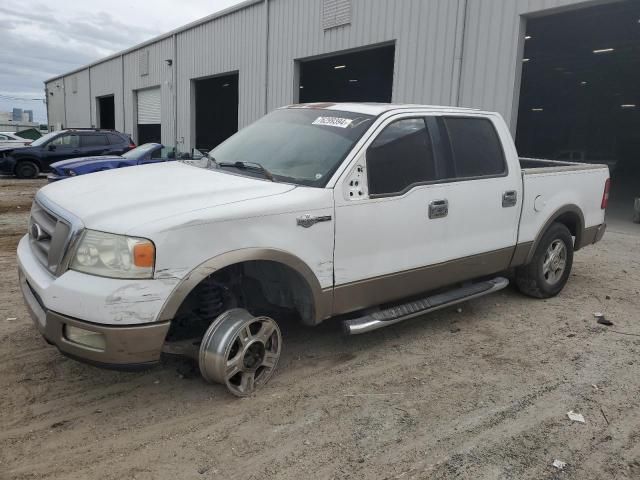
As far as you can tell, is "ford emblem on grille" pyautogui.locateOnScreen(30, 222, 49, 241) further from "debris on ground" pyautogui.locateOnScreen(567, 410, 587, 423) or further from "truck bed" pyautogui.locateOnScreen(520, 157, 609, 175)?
"truck bed" pyautogui.locateOnScreen(520, 157, 609, 175)

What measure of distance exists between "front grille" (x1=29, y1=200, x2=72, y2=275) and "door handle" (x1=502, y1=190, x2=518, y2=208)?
356 cm

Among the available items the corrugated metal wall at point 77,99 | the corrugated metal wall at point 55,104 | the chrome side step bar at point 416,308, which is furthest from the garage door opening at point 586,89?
the corrugated metal wall at point 55,104

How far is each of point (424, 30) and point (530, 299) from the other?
739cm

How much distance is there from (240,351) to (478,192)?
246 centimetres

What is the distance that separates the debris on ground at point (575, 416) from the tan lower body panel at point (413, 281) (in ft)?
4.50

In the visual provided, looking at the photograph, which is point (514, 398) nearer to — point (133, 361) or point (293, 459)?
point (293, 459)

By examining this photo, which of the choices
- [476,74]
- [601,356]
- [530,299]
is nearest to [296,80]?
[476,74]

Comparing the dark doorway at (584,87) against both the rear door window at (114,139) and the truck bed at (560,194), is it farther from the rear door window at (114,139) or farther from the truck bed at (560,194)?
the rear door window at (114,139)

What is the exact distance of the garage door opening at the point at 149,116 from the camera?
24.9m

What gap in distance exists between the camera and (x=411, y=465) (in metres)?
2.76

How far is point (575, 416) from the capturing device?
329cm

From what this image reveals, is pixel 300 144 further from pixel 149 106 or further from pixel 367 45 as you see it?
pixel 149 106

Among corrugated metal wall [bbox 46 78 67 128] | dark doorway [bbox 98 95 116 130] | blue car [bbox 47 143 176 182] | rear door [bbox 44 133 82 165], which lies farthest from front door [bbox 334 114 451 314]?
corrugated metal wall [bbox 46 78 67 128]

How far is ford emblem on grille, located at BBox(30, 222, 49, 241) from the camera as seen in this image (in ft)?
10.7
